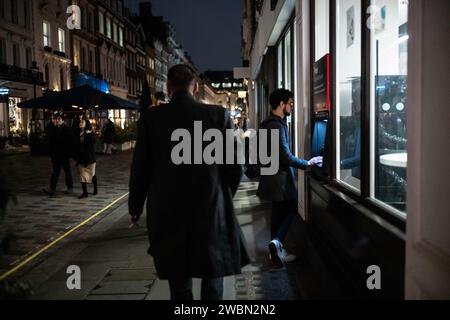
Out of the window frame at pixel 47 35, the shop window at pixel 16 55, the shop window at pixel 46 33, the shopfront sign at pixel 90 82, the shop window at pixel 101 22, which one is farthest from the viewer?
the shop window at pixel 101 22

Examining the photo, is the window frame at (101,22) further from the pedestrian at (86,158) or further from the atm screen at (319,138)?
the atm screen at (319,138)

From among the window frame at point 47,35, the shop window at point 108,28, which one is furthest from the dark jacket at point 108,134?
the shop window at point 108,28

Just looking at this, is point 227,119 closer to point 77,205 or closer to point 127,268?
point 127,268

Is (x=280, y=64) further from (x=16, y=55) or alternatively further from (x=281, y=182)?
(x=16, y=55)

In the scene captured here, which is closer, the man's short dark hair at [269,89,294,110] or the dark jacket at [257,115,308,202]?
the dark jacket at [257,115,308,202]

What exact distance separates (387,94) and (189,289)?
7.82 feet

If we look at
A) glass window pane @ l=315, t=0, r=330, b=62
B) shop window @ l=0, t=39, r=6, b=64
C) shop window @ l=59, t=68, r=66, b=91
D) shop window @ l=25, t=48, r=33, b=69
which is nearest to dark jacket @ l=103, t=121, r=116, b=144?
shop window @ l=0, t=39, r=6, b=64

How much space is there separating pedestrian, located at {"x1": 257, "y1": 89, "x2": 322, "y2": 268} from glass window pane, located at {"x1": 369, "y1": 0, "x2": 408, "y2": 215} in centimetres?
102

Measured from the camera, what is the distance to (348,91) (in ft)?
18.0

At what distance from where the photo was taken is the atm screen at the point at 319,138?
6.20 meters

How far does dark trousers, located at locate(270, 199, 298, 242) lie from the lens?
541cm

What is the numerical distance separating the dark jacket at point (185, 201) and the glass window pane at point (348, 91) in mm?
2019

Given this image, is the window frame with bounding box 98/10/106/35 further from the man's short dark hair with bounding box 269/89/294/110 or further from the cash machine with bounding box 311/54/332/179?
the man's short dark hair with bounding box 269/89/294/110
